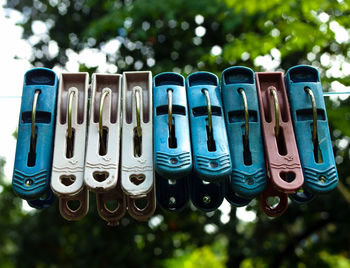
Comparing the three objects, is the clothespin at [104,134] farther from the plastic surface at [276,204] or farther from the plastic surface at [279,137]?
the plastic surface at [276,204]

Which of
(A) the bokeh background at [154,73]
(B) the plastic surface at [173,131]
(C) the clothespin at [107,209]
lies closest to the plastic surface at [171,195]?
(C) the clothespin at [107,209]

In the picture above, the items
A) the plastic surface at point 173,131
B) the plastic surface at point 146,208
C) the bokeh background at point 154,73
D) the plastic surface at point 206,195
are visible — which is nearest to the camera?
the plastic surface at point 173,131

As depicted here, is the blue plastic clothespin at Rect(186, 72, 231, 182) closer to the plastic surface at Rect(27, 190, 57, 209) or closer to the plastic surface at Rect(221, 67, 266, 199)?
the plastic surface at Rect(221, 67, 266, 199)

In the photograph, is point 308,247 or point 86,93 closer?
point 86,93

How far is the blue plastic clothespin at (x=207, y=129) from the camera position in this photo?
144 centimetres

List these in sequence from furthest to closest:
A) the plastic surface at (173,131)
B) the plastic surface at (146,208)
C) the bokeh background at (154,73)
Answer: the bokeh background at (154,73)
the plastic surface at (146,208)
the plastic surface at (173,131)

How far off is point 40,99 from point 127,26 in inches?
129

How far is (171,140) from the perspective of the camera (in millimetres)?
1538

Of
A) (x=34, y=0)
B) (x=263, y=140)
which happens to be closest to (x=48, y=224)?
(x=34, y=0)

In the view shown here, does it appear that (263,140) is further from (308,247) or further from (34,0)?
(308,247)

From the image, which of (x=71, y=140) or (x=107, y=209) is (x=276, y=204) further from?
(x=71, y=140)

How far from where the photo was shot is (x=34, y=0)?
639cm

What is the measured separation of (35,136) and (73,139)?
0.45 ft

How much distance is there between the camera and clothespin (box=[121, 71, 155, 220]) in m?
1.46
